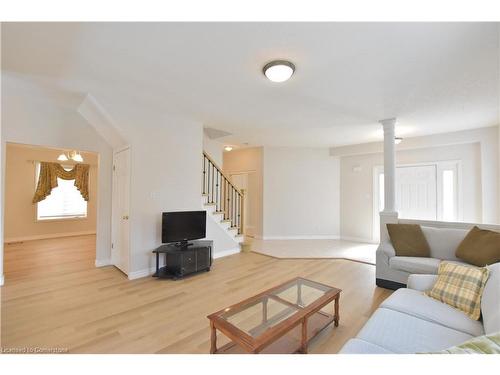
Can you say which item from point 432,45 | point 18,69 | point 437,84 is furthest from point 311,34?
point 18,69

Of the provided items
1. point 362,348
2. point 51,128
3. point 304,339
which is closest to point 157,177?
point 51,128

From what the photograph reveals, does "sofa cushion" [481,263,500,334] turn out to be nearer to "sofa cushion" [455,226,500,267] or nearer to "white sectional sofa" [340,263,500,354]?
"white sectional sofa" [340,263,500,354]

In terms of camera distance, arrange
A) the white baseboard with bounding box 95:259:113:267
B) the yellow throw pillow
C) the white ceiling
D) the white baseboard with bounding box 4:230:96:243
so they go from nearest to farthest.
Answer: the yellow throw pillow, the white ceiling, the white baseboard with bounding box 95:259:113:267, the white baseboard with bounding box 4:230:96:243

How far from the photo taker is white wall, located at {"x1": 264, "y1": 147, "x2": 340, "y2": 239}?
6.14 metres

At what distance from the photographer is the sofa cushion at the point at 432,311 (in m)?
1.40

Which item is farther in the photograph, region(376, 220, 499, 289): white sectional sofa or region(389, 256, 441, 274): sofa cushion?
region(376, 220, 499, 289): white sectional sofa

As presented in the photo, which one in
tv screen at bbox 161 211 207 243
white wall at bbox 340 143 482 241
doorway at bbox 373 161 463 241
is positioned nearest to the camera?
tv screen at bbox 161 211 207 243

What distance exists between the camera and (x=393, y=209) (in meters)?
3.55

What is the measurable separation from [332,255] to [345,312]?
224cm

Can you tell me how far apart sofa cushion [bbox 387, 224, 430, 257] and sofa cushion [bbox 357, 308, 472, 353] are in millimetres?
1743

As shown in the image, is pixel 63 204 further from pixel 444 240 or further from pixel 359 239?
pixel 444 240

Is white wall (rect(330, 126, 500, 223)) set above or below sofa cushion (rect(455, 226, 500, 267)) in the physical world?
above

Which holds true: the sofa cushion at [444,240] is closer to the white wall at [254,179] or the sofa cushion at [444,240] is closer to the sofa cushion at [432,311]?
the sofa cushion at [432,311]

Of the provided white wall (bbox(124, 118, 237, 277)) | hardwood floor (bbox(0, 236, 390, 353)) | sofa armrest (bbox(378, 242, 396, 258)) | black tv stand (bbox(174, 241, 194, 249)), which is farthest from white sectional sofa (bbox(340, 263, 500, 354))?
white wall (bbox(124, 118, 237, 277))
